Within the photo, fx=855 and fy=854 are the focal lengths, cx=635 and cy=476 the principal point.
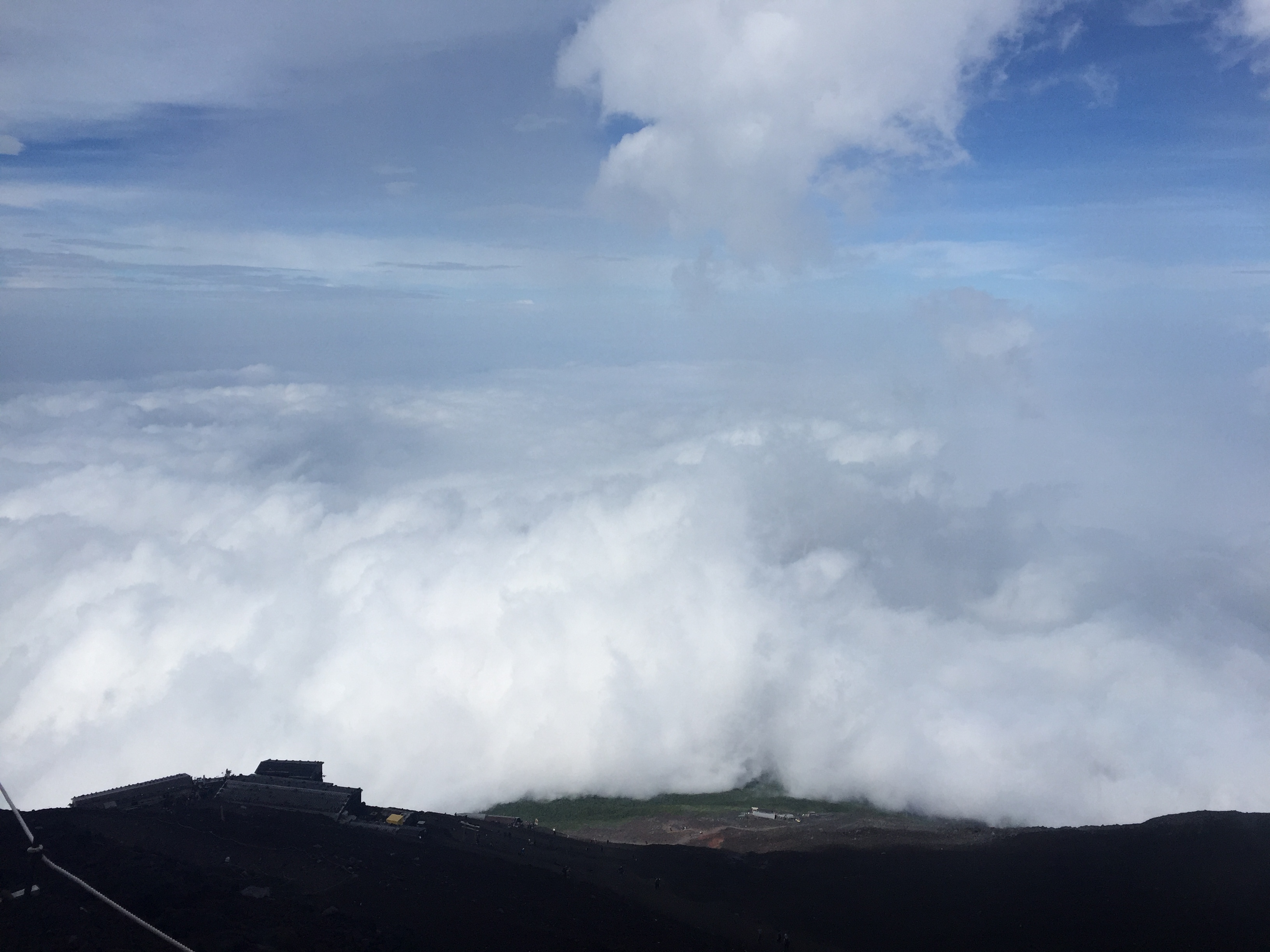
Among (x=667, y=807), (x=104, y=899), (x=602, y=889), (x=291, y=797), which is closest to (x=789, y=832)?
(x=667, y=807)

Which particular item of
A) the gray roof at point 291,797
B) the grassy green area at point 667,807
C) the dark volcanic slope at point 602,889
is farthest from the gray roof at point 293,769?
the grassy green area at point 667,807

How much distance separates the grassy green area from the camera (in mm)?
55250

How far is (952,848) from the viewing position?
4078 cm

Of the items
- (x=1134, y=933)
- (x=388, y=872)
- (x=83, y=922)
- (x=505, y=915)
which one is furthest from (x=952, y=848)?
(x=83, y=922)

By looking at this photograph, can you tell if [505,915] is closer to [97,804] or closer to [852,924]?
[852,924]

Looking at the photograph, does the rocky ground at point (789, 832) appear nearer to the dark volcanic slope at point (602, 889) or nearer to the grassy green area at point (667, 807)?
the grassy green area at point (667, 807)

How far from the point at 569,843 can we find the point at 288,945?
15.8 metres

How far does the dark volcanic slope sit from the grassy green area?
14.9m

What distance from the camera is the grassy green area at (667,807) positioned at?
55.2 metres

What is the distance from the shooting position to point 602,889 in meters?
34.4

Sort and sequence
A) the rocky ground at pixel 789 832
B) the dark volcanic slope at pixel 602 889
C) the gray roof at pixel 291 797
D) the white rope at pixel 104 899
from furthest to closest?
the rocky ground at pixel 789 832, the gray roof at pixel 291 797, the dark volcanic slope at pixel 602 889, the white rope at pixel 104 899

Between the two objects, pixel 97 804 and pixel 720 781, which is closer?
pixel 97 804

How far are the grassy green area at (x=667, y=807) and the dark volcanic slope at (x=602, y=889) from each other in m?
14.9

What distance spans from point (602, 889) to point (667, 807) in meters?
24.2
